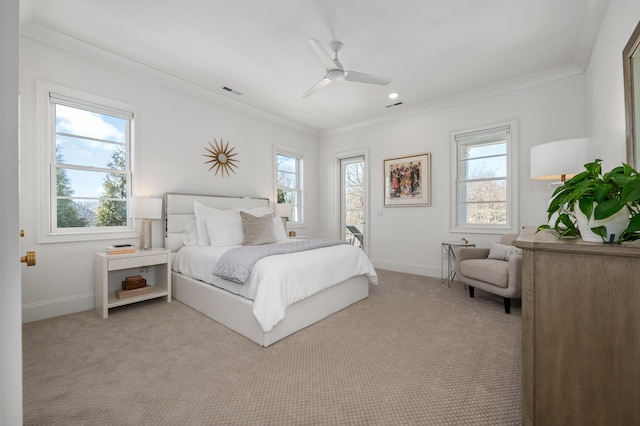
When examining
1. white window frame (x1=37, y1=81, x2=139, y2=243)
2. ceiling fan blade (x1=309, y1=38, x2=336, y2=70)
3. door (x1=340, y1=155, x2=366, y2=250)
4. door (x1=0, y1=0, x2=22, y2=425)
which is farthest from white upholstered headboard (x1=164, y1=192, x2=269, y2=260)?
door (x1=0, y1=0, x2=22, y2=425)

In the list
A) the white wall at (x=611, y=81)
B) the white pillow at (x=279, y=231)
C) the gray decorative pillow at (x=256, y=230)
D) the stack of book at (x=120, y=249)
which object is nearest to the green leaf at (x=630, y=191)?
the white wall at (x=611, y=81)

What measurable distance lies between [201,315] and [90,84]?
2.78 meters

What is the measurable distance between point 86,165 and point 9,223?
9.49ft

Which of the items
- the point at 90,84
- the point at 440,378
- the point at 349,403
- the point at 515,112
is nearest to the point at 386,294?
the point at 440,378

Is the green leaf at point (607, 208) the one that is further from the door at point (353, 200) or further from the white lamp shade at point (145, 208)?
the door at point (353, 200)

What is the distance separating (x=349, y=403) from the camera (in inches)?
62.9

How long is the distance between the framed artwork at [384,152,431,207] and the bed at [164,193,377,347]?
1.91 m

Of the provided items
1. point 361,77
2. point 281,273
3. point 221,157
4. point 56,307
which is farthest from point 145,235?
point 361,77

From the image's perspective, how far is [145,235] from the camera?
3334 millimetres

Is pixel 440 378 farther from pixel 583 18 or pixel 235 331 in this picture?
pixel 583 18

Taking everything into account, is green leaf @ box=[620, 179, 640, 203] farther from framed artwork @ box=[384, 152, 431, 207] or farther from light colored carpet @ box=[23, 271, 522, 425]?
framed artwork @ box=[384, 152, 431, 207]

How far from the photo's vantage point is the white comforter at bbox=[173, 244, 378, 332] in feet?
7.40

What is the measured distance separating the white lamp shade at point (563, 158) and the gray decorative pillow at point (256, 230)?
9.69 ft

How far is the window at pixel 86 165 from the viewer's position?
290cm
